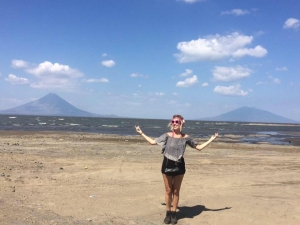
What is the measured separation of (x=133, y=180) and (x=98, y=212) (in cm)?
356

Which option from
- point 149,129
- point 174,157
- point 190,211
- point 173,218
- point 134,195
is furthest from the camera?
point 149,129

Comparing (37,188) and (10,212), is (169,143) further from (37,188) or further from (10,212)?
(37,188)

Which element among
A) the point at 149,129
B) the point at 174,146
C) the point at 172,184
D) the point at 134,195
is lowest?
the point at 149,129

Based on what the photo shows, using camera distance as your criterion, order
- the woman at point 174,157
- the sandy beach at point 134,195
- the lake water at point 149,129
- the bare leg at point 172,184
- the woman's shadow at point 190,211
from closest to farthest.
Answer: the woman at point 174,157 < the bare leg at point 172,184 < the sandy beach at point 134,195 < the woman's shadow at point 190,211 < the lake water at point 149,129

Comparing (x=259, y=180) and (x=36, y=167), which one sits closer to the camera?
(x=259, y=180)

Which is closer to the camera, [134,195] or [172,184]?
[172,184]

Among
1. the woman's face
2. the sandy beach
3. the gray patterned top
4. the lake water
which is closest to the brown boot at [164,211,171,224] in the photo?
the sandy beach

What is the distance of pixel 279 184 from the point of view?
1009cm

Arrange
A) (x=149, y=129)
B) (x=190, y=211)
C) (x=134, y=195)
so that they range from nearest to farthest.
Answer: (x=190, y=211) → (x=134, y=195) → (x=149, y=129)

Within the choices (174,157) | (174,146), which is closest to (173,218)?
(174,157)

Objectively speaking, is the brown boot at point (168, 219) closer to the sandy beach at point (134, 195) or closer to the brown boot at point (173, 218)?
the brown boot at point (173, 218)

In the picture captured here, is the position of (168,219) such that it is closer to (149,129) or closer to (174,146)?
(174,146)

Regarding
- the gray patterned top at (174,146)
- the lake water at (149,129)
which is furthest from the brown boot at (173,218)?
the lake water at (149,129)

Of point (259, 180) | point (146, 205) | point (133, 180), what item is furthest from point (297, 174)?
point (146, 205)
